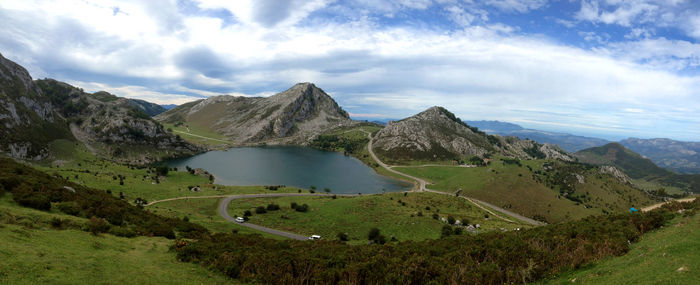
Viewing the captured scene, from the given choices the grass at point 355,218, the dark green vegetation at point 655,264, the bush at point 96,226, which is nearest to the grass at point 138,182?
the grass at point 355,218

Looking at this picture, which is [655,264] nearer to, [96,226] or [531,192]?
[96,226]

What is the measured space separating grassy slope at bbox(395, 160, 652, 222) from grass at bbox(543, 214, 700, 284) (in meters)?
104

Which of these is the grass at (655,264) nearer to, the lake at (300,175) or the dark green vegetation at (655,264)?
the dark green vegetation at (655,264)

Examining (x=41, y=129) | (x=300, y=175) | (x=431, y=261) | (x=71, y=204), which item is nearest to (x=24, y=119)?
(x=41, y=129)

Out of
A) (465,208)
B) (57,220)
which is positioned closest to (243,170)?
(465,208)

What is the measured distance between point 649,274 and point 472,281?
1090 cm

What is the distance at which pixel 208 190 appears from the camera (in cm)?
10044

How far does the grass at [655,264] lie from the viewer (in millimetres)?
16031

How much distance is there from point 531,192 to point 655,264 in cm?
13733

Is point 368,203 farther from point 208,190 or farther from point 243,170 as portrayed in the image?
point 243,170

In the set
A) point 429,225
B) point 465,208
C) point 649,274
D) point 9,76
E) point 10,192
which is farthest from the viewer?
point 9,76

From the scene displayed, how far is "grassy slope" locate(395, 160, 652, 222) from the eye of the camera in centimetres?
11837

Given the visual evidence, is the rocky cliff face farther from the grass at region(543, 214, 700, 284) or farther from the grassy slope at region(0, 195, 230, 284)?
the grass at region(543, 214, 700, 284)

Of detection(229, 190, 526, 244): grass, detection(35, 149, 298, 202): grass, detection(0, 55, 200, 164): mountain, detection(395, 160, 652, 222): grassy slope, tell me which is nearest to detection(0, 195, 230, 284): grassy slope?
detection(229, 190, 526, 244): grass
